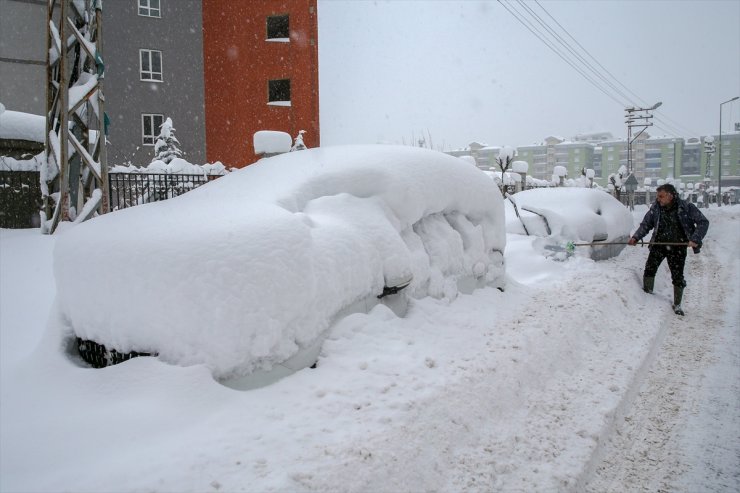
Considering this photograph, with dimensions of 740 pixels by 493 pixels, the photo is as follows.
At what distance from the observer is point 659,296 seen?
6.71 metres

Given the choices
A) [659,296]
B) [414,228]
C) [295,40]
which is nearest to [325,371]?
[414,228]

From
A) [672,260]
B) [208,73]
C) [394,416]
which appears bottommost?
[394,416]

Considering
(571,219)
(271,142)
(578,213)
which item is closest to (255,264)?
(271,142)

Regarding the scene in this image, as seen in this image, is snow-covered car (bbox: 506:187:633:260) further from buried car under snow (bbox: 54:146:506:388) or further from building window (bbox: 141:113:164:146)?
building window (bbox: 141:113:164:146)

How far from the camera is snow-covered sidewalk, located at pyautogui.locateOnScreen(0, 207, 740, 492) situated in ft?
7.13

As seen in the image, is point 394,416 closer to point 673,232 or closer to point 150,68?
point 673,232

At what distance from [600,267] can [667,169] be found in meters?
106

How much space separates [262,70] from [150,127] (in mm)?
5422

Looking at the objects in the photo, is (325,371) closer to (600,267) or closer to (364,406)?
(364,406)

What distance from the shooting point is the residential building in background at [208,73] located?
20250mm

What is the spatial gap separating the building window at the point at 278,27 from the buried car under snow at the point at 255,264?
18796 millimetres

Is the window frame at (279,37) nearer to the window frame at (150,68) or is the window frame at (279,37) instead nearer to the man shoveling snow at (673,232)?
the window frame at (150,68)

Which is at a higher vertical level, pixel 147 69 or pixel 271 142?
pixel 147 69

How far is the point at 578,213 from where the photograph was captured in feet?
29.8
